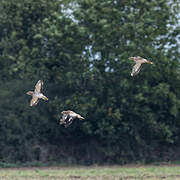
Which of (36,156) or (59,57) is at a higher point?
(59,57)

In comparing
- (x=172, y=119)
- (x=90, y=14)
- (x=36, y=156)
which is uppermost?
(x=90, y=14)

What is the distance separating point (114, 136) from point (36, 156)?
3.51 metres

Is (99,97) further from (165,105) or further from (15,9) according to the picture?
(15,9)

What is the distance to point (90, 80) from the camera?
1944 cm

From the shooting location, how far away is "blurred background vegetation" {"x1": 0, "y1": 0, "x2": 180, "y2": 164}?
19078 mm

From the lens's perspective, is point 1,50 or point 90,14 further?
point 1,50

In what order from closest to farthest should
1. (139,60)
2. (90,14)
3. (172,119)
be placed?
(139,60) → (90,14) → (172,119)

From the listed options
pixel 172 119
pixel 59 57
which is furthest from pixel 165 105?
pixel 59 57

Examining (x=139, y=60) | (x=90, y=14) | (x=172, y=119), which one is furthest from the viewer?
(x=172, y=119)

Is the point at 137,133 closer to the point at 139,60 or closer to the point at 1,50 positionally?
the point at 1,50

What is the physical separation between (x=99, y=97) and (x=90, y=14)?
134 inches

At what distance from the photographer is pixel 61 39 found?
63.9 ft

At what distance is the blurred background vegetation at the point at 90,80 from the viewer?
19.1m

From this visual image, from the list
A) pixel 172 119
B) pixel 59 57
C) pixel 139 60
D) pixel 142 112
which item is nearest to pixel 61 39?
pixel 59 57
